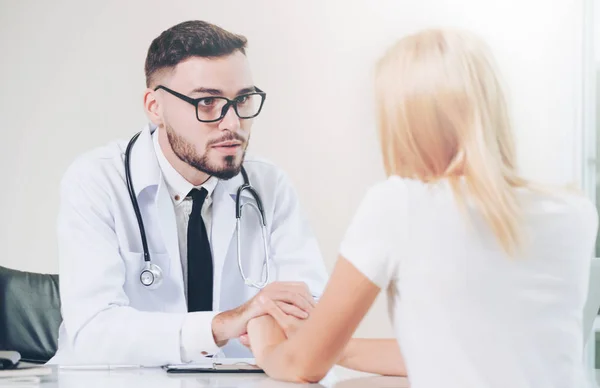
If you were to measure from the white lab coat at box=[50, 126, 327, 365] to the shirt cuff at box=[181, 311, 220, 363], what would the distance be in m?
0.01

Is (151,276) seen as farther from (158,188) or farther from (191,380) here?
(191,380)

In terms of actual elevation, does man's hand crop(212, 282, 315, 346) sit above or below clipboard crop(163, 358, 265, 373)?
above

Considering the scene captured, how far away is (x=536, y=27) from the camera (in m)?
2.38

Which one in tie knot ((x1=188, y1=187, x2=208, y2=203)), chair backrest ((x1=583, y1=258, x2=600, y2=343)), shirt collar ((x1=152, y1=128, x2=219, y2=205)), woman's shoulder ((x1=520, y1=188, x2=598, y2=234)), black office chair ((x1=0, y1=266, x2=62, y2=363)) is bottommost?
black office chair ((x1=0, y1=266, x2=62, y2=363))

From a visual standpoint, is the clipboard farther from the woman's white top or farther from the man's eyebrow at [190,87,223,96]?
the man's eyebrow at [190,87,223,96]

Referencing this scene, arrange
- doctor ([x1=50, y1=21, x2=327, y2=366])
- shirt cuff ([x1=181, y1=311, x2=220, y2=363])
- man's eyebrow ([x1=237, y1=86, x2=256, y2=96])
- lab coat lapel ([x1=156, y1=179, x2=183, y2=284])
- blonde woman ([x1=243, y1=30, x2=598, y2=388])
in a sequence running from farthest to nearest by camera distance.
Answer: man's eyebrow ([x1=237, y1=86, x2=256, y2=96]) → lab coat lapel ([x1=156, y1=179, x2=183, y2=284]) → doctor ([x1=50, y1=21, x2=327, y2=366]) → shirt cuff ([x1=181, y1=311, x2=220, y2=363]) → blonde woman ([x1=243, y1=30, x2=598, y2=388])

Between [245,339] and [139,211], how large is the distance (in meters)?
0.52

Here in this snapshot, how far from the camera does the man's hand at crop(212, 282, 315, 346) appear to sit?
1.62m

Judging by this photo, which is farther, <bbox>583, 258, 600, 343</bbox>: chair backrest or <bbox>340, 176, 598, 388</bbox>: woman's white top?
<bbox>583, 258, 600, 343</bbox>: chair backrest

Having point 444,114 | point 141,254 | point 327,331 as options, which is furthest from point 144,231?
point 444,114

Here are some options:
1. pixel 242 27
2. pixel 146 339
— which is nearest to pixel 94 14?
pixel 242 27

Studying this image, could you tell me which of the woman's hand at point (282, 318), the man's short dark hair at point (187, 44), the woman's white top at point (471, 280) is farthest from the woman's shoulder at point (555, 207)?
the man's short dark hair at point (187, 44)

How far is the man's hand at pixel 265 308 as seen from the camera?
5.30 ft

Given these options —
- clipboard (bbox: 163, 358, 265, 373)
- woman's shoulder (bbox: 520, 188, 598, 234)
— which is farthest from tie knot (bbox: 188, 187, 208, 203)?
woman's shoulder (bbox: 520, 188, 598, 234)
